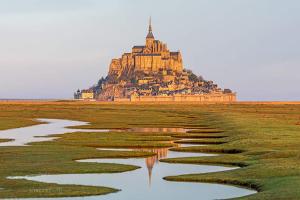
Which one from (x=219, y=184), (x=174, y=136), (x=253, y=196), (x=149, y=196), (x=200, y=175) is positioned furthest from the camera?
(x=174, y=136)

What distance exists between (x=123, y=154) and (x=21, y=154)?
6310 millimetres

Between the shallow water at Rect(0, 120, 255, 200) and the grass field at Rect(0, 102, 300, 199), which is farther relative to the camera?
the grass field at Rect(0, 102, 300, 199)

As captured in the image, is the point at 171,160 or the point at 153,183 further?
the point at 171,160

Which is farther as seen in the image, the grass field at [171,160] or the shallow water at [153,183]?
the grass field at [171,160]

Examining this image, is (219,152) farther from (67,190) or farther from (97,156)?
(67,190)

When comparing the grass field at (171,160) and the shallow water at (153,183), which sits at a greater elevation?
the grass field at (171,160)

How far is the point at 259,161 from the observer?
3120 cm

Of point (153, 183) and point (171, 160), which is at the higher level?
point (171, 160)

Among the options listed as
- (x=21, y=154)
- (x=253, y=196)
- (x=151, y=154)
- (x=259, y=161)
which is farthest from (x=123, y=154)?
(x=253, y=196)

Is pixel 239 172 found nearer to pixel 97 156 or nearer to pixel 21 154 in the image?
pixel 97 156

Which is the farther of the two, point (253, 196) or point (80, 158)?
point (80, 158)

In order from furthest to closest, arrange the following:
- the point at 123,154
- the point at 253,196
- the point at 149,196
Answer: the point at 123,154
the point at 149,196
the point at 253,196

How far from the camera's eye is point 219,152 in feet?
128

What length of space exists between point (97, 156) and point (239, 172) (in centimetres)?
1078
